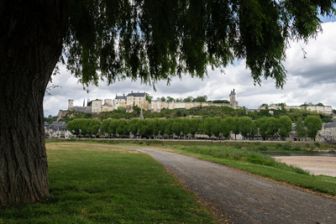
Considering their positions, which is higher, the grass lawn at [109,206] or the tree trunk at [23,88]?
the tree trunk at [23,88]

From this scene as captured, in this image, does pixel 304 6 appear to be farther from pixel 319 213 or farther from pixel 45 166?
pixel 45 166

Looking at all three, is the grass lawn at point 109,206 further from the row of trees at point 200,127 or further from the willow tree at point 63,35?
the row of trees at point 200,127

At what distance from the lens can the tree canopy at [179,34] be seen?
8742 mm

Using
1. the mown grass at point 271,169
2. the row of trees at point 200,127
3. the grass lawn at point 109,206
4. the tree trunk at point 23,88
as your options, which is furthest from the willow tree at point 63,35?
the row of trees at point 200,127

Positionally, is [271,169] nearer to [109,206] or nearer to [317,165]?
[109,206]

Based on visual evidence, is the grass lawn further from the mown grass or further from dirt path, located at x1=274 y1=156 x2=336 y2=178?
dirt path, located at x1=274 y1=156 x2=336 y2=178

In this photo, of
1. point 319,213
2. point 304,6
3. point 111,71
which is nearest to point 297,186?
point 319,213

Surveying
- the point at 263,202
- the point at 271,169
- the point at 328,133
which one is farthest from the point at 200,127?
the point at 263,202

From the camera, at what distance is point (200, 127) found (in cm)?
13050

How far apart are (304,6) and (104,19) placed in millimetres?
4641

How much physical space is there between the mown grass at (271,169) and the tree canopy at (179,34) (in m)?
6.94

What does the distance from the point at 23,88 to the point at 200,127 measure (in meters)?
123

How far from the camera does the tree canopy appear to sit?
8742 millimetres

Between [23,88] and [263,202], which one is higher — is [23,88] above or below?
above
